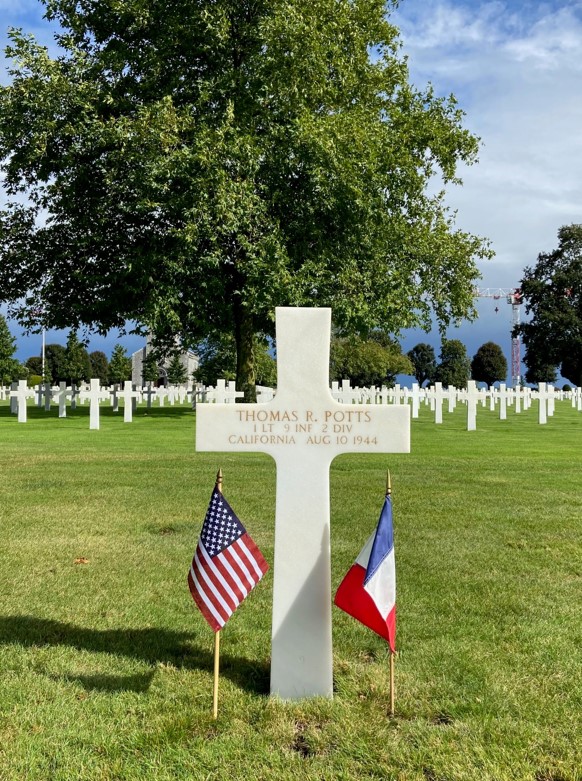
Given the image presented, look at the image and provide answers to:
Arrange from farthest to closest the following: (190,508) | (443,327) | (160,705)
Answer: (443,327) < (190,508) < (160,705)

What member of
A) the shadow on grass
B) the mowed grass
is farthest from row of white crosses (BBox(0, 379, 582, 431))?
the shadow on grass

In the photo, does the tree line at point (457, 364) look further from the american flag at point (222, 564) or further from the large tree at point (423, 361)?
the american flag at point (222, 564)

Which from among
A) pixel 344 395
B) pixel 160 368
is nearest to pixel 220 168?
pixel 344 395

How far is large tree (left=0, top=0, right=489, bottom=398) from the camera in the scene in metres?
20.2

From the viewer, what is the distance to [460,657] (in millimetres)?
4191

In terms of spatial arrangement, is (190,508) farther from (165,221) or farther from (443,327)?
(443,327)

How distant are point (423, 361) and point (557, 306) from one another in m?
32.5

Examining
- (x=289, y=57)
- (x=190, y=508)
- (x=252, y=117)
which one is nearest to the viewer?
(x=190, y=508)

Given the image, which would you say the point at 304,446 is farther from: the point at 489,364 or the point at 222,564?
the point at 489,364

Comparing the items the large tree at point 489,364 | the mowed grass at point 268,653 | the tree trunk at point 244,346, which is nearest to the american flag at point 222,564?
the mowed grass at point 268,653

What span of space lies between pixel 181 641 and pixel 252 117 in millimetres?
20311

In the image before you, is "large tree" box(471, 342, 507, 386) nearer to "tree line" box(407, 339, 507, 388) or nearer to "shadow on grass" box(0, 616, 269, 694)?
"tree line" box(407, 339, 507, 388)

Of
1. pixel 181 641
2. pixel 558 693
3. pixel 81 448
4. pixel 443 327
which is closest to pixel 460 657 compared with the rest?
pixel 558 693

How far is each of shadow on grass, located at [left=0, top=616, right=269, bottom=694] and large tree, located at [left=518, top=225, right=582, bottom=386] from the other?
2051 inches
